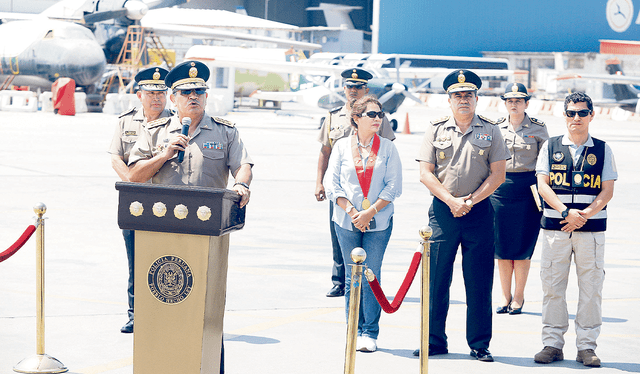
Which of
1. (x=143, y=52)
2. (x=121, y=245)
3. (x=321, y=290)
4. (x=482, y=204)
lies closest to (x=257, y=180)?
(x=121, y=245)

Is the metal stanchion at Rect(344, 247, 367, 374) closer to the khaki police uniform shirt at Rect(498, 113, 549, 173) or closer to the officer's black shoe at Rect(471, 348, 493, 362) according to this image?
the officer's black shoe at Rect(471, 348, 493, 362)

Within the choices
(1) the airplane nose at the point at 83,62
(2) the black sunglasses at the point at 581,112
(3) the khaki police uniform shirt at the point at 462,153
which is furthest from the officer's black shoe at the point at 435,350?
(1) the airplane nose at the point at 83,62

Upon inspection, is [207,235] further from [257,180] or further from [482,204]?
[257,180]

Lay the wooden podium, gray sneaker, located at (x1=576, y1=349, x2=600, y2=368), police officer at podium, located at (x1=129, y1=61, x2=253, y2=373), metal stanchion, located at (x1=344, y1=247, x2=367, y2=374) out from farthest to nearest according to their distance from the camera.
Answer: gray sneaker, located at (x1=576, y1=349, x2=600, y2=368) → police officer at podium, located at (x1=129, y1=61, x2=253, y2=373) → metal stanchion, located at (x1=344, y1=247, x2=367, y2=374) → the wooden podium

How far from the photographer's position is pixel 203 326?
13.4 feet

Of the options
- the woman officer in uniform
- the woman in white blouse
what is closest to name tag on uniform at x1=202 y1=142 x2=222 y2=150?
the woman in white blouse

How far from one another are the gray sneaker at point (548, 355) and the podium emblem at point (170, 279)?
287 cm

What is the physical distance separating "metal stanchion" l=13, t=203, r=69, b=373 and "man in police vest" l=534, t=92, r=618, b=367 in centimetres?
344

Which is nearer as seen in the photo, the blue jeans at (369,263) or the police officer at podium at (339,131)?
the blue jeans at (369,263)

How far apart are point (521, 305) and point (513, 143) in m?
1.53

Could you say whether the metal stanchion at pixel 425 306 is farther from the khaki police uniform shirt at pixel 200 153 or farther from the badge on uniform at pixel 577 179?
the badge on uniform at pixel 577 179

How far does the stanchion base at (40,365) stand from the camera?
506 centimetres

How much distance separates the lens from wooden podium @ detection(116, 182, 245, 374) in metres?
3.97

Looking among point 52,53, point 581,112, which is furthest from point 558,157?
point 52,53
